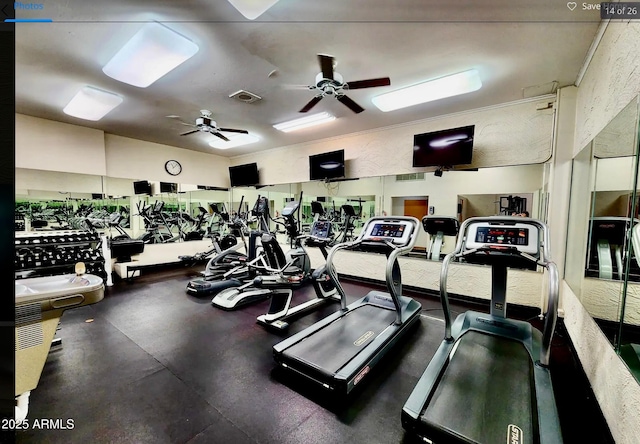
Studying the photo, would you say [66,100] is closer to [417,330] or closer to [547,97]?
[417,330]

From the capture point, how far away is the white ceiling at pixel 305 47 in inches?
81.1

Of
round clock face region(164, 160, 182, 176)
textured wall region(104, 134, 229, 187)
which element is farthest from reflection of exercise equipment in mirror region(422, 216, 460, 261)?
round clock face region(164, 160, 182, 176)

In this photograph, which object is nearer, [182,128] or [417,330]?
[417,330]

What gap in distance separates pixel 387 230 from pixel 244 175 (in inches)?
199

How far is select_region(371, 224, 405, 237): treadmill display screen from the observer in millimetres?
3225

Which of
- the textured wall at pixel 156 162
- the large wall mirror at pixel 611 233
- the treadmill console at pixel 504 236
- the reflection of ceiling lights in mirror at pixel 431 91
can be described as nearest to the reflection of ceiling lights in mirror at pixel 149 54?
the reflection of ceiling lights in mirror at pixel 431 91

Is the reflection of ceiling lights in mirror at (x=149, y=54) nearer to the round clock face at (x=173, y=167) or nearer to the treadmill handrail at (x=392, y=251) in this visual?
the treadmill handrail at (x=392, y=251)

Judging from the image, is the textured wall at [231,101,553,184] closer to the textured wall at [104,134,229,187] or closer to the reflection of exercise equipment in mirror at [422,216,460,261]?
the reflection of exercise equipment in mirror at [422,216,460,261]

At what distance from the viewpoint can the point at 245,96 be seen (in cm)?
361

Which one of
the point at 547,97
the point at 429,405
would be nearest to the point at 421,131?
the point at 547,97

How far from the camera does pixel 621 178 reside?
2.01 metres

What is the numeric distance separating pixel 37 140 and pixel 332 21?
5.64 meters

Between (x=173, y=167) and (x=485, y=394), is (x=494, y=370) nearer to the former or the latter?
(x=485, y=394)

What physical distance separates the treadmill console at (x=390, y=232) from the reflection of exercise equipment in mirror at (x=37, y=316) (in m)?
2.64
